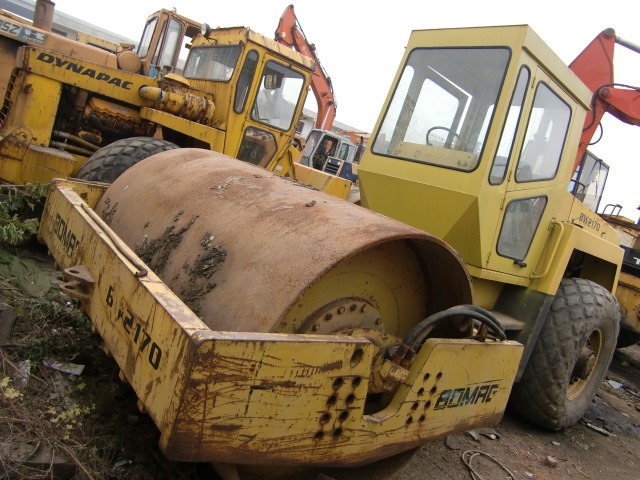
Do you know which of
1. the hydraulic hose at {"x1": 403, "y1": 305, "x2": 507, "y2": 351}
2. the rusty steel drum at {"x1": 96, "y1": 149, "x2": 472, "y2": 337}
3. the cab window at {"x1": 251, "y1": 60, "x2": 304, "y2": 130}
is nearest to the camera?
the rusty steel drum at {"x1": 96, "y1": 149, "x2": 472, "y2": 337}

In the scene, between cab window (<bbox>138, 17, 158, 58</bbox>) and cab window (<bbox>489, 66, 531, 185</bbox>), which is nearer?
cab window (<bbox>489, 66, 531, 185</bbox>)

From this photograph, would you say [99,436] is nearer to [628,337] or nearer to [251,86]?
[251,86]

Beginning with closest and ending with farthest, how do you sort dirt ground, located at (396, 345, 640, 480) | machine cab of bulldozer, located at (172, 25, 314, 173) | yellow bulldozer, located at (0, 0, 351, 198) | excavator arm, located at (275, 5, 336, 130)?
dirt ground, located at (396, 345, 640, 480)
yellow bulldozer, located at (0, 0, 351, 198)
machine cab of bulldozer, located at (172, 25, 314, 173)
excavator arm, located at (275, 5, 336, 130)

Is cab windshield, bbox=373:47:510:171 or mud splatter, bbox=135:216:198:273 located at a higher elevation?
cab windshield, bbox=373:47:510:171

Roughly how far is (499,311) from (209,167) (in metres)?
2.26

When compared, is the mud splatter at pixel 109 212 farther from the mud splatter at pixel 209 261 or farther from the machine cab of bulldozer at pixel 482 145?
the machine cab of bulldozer at pixel 482 145

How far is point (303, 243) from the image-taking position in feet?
6.42

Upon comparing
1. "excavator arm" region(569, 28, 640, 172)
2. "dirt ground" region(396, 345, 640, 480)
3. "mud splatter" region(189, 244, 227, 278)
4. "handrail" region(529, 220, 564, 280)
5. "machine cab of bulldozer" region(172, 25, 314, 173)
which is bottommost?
"dirt ground" region(396, 345, 640, 480)

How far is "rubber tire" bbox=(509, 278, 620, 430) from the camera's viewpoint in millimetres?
3799

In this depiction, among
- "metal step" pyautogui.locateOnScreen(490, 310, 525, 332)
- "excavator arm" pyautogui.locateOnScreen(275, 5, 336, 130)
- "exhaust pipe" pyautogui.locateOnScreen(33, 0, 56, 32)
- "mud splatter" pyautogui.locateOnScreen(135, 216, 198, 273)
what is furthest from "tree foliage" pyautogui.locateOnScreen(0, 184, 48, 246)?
"excavator arm" pyautogui.locateOnScreen(275, 5, 336, 130)

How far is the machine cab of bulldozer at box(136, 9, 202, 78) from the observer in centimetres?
687

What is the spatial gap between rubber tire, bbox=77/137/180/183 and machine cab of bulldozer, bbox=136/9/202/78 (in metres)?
2.72

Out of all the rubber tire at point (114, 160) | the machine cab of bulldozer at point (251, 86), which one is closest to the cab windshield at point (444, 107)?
the rubber tire at point (114, 160)

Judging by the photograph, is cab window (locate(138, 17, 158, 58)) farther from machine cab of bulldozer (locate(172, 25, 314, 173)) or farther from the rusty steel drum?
the rusty steel drum
